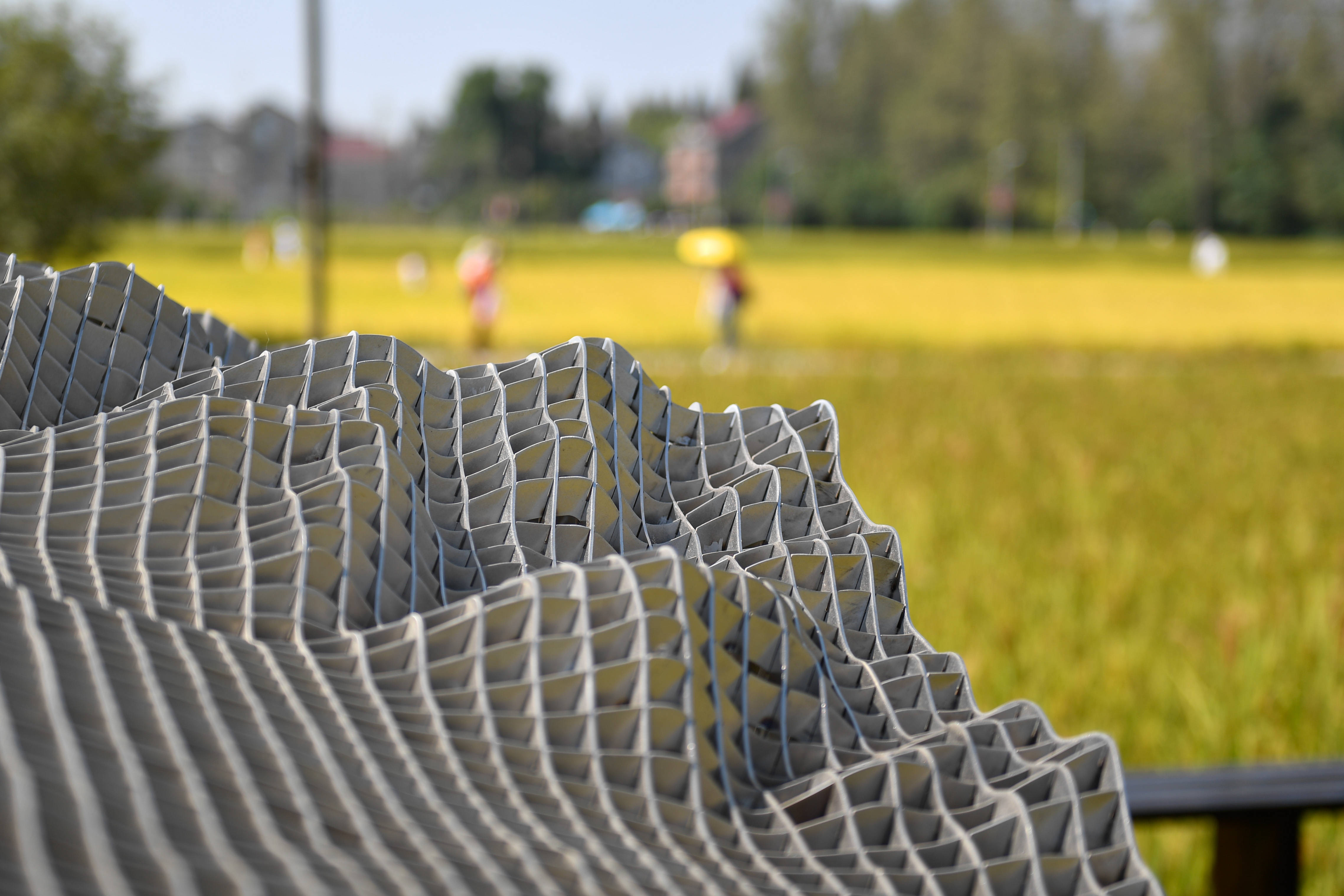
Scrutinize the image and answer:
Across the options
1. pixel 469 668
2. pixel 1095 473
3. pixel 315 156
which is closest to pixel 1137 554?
pixel 1095 473

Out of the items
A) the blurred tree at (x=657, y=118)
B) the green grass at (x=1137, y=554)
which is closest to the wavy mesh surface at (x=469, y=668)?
the green grass at (x=1137, y=554)

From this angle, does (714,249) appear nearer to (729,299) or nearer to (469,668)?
(729,299)

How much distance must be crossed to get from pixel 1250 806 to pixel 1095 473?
500 centimetres

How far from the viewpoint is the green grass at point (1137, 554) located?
10.3 ft

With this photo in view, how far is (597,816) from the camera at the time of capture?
353 mm

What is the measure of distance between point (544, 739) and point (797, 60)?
2646 inches

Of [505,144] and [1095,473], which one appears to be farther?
[505,144]

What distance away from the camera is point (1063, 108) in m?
55.8

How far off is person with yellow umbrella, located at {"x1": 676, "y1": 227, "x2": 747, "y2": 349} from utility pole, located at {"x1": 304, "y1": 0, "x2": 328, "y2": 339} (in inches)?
183

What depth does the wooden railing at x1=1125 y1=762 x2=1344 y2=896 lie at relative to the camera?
175cm

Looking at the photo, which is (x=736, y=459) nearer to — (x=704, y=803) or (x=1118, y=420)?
(x=704, y=803)

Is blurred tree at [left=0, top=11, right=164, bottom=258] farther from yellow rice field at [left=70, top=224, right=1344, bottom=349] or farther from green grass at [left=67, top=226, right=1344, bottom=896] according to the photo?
green grass at [left=67, top=226, right=1344, bottom=896]

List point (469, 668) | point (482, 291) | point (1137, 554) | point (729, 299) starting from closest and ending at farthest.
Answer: point (469, 668), point (1137, 554), point (729, 299), point (482, 291)

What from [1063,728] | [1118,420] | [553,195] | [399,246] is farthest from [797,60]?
[1063,728]
